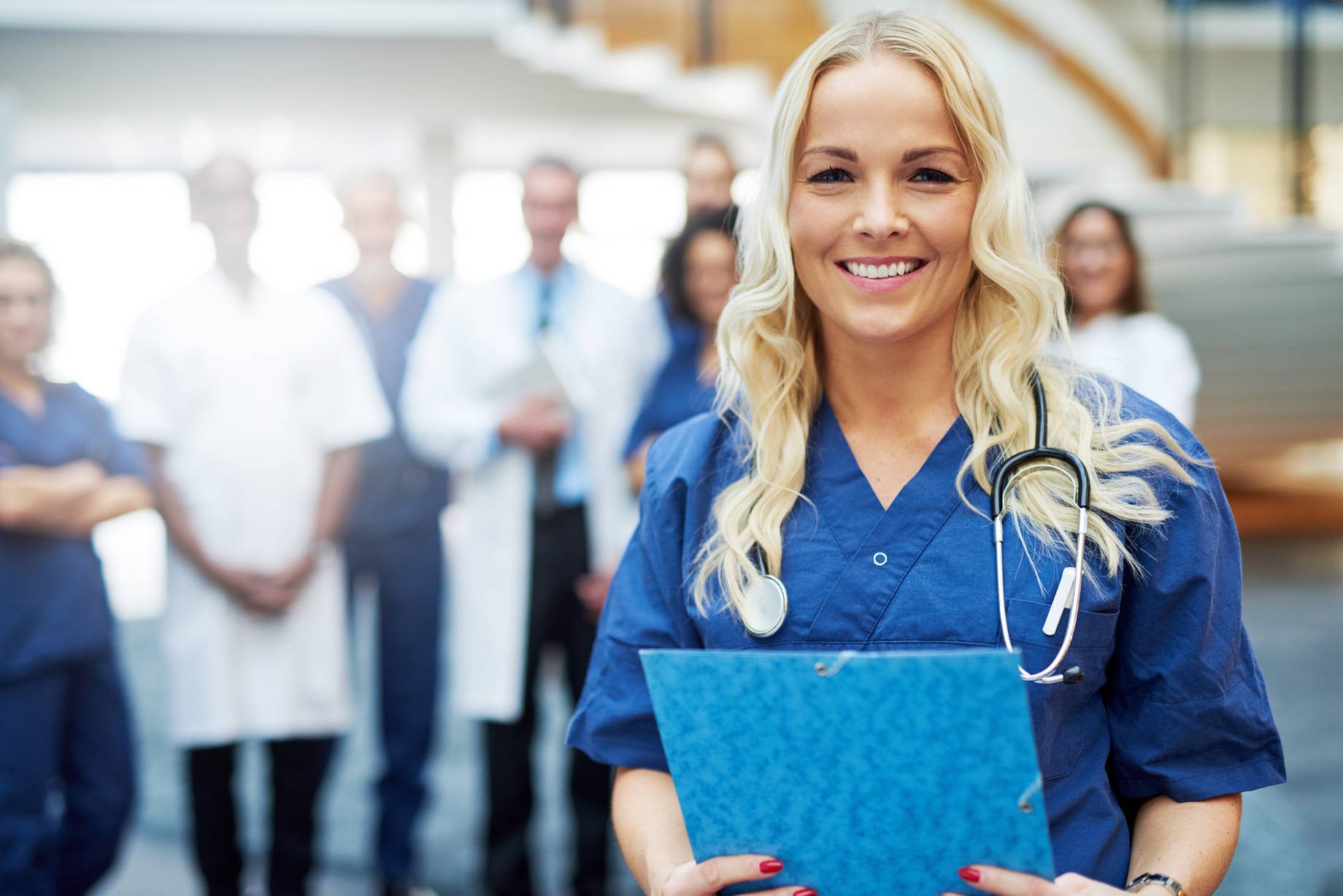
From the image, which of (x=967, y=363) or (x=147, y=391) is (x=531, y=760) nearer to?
(x=147, y=391)

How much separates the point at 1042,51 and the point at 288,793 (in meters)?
5.25

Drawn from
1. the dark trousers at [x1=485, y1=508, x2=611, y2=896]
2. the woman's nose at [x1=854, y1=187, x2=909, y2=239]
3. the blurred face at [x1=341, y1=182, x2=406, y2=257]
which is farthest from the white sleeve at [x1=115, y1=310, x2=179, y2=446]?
the woman's nose at [x1=854, y1=187, x2=909, y2=239]

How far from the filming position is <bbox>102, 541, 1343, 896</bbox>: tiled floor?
2844 millimetres

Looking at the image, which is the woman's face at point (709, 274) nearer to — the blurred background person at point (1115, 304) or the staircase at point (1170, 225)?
the blurred background person at point (1115, 304)

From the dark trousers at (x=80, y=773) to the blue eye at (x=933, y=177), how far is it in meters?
1.94

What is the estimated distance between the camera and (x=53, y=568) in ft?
7.78

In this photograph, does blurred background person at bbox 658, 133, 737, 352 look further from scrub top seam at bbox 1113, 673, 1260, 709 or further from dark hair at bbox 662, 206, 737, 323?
scrub top seam at bbox 1113, 673, 1260, 709

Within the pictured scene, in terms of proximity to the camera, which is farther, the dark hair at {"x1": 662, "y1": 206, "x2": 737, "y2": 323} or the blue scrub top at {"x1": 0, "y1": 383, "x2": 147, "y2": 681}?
the dark hair at {"x1": 662, "y1": 206, "x2": 737, "y2": 323}

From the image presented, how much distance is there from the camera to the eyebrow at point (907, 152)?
107 centimetres

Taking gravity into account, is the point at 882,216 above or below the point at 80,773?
above

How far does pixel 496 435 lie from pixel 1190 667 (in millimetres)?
1868

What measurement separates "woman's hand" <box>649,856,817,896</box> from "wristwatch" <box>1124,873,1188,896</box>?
0.92ft

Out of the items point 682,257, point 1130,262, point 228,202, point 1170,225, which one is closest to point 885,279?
point 682,257

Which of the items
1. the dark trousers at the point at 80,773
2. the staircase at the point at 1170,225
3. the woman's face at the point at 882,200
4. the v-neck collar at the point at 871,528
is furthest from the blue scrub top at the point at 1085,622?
the staircase at the point at 1170,225
